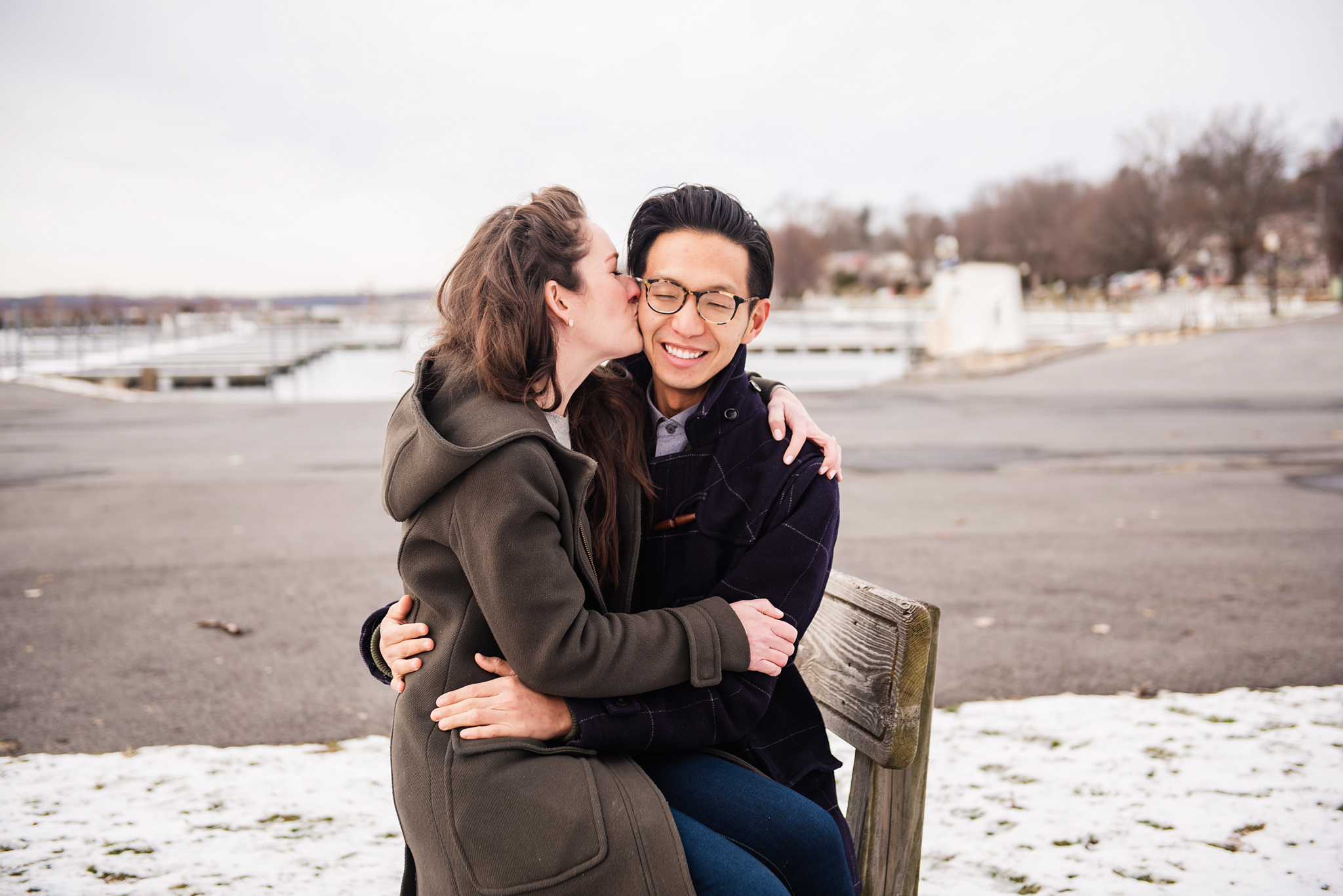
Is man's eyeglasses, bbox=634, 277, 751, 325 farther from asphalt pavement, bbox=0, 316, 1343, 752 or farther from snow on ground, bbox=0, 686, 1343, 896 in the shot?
asphalt pavement, bbox=0, 316, 1343, 752

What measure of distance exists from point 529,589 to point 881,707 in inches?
33.0

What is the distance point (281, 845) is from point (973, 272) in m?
32.9

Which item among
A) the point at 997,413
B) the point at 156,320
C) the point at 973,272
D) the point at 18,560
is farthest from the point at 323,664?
the point at 156,320

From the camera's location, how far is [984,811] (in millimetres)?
3418

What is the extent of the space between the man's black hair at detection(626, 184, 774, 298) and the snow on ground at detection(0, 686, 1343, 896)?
1975 mm

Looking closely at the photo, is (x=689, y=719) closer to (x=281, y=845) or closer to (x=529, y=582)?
(x=529, y=582)

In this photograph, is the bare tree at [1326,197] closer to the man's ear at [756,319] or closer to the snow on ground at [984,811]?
the snow on ground at [984,811]

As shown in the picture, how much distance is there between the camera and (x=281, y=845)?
10.4ft

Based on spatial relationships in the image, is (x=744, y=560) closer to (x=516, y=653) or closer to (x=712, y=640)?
(x=712, y=640)

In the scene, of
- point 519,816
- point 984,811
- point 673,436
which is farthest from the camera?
point 984,811

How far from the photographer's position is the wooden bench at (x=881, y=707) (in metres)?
1.99

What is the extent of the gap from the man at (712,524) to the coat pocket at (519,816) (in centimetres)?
7

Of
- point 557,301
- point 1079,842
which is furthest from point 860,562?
point 557,301

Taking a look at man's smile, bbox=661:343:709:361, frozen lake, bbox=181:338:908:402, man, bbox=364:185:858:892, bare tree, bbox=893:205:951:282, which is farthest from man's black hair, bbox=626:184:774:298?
bare tree, bbox=893:205:951:282
